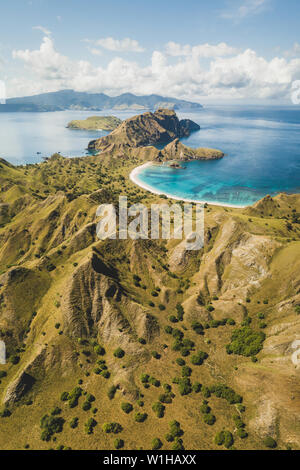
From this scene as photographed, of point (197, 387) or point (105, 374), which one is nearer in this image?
point (197, 387)

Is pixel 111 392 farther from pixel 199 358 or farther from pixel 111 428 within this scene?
pixel 199 358

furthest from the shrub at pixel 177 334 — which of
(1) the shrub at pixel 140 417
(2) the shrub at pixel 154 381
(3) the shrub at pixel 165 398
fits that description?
(1) the shrub at pixel 140 417

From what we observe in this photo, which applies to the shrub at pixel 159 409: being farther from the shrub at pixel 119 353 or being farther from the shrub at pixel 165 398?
the shrub at pixel 119 353

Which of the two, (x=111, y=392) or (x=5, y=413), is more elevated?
(x=111, y=392)

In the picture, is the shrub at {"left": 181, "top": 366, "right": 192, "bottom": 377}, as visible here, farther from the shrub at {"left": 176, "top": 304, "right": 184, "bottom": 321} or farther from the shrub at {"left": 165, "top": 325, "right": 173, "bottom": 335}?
the shrub at {"left": 176, "top": 304, "right": 184, "bottom": 321}

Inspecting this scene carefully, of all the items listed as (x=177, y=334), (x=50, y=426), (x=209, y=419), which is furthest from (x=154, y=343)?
(x=50, y=426)

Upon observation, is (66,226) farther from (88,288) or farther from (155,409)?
(155,409)
